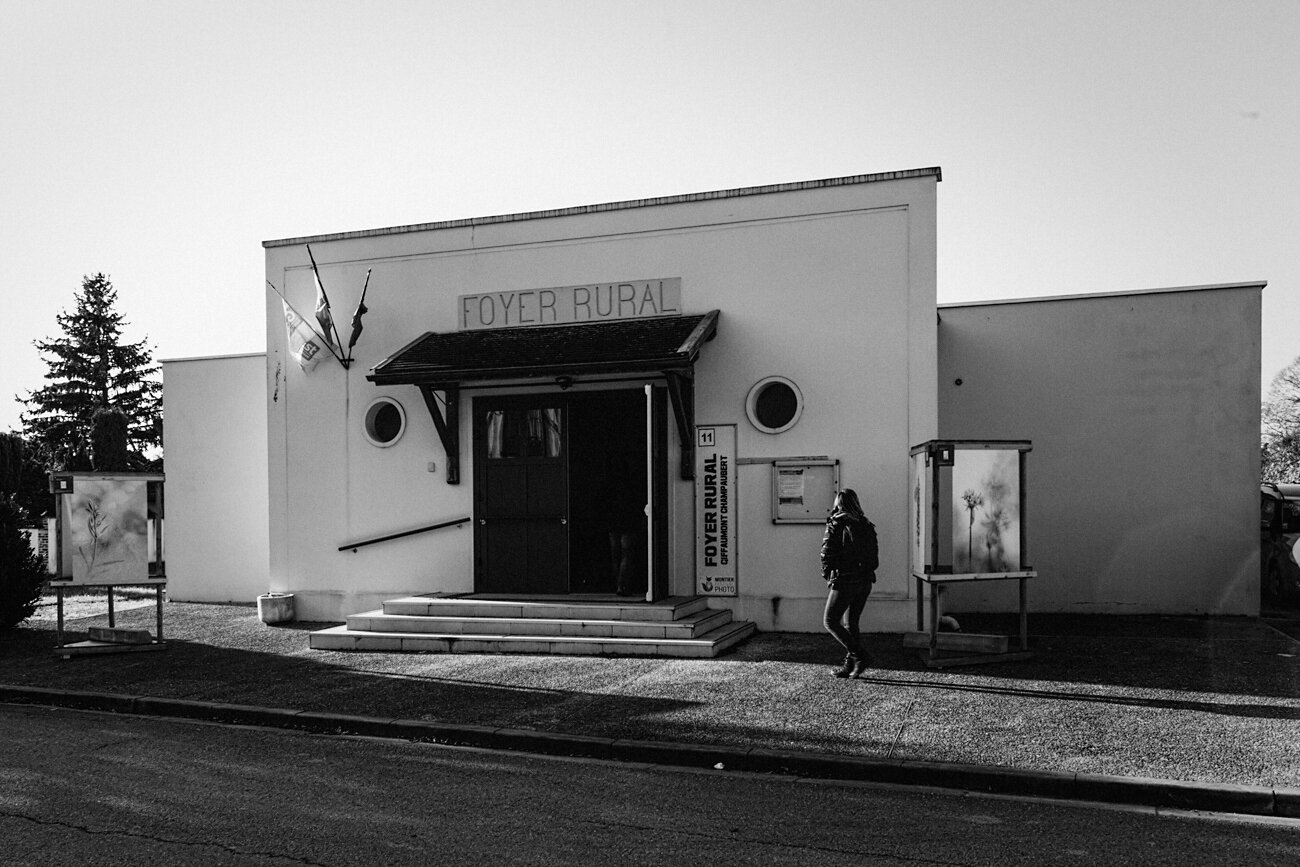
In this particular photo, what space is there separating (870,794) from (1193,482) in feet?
33.3

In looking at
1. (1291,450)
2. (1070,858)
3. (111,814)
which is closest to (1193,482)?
(1070,858)

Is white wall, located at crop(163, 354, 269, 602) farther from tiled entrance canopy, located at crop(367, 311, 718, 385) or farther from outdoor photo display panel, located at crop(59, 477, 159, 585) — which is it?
tiled entrance canopy, located at crop(367, 311, 718, 385)

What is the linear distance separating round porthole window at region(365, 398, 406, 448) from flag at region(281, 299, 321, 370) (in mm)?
1157

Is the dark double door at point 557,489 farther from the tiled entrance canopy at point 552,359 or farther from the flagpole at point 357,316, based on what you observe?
the flagpole at point 357,316

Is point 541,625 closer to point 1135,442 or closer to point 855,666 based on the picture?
point 855,666

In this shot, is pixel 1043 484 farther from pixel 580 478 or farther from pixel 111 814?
pixel 111 814

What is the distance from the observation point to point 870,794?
657 centimetres

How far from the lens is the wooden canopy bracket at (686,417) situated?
1309 centimetres

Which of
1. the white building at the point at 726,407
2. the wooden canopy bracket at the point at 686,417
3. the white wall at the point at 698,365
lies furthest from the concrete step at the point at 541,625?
the wooden canopy bracket at the point at 686,417

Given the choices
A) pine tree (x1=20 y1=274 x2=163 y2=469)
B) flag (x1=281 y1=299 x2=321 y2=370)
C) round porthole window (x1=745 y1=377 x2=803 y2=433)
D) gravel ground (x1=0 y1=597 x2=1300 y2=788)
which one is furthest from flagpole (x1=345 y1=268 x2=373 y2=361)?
pine tree (x1=20 y1=274 x2=163 y2=469)

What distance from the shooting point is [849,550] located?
985cm

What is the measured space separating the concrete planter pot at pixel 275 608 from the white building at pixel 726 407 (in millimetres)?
248

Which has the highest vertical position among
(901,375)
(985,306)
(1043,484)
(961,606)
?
(985,306)

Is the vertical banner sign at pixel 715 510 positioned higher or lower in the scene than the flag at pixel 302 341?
lower
